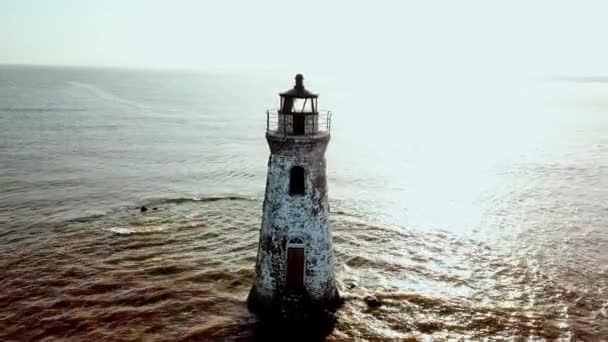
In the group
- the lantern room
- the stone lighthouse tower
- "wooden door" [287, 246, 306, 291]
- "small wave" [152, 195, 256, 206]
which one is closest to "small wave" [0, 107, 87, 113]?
"small wave" [152, 195, 256, 206]

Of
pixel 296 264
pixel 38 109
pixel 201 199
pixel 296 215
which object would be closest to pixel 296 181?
pixel 296 215

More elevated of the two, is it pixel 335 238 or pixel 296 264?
pixel 296 264

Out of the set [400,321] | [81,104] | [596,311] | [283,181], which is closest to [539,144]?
[596,311]

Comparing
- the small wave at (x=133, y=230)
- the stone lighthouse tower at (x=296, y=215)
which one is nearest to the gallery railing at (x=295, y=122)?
the stone lighthouse tower at (x=296, y=215)

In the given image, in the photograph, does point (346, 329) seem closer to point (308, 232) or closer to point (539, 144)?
point (308, 232)

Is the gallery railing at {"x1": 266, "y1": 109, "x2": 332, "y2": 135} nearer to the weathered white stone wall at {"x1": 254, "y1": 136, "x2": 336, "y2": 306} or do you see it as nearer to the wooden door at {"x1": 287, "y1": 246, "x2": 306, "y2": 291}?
the weathered white stone wall at {"x1": 254, "y1": 136, "x2": 336, "y2": 306}

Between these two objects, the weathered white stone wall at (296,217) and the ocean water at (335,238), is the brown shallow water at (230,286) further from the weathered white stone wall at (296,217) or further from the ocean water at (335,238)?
the weathered white stone wall at (296,217)

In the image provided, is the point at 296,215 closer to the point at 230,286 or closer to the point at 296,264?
the point at 296,264
